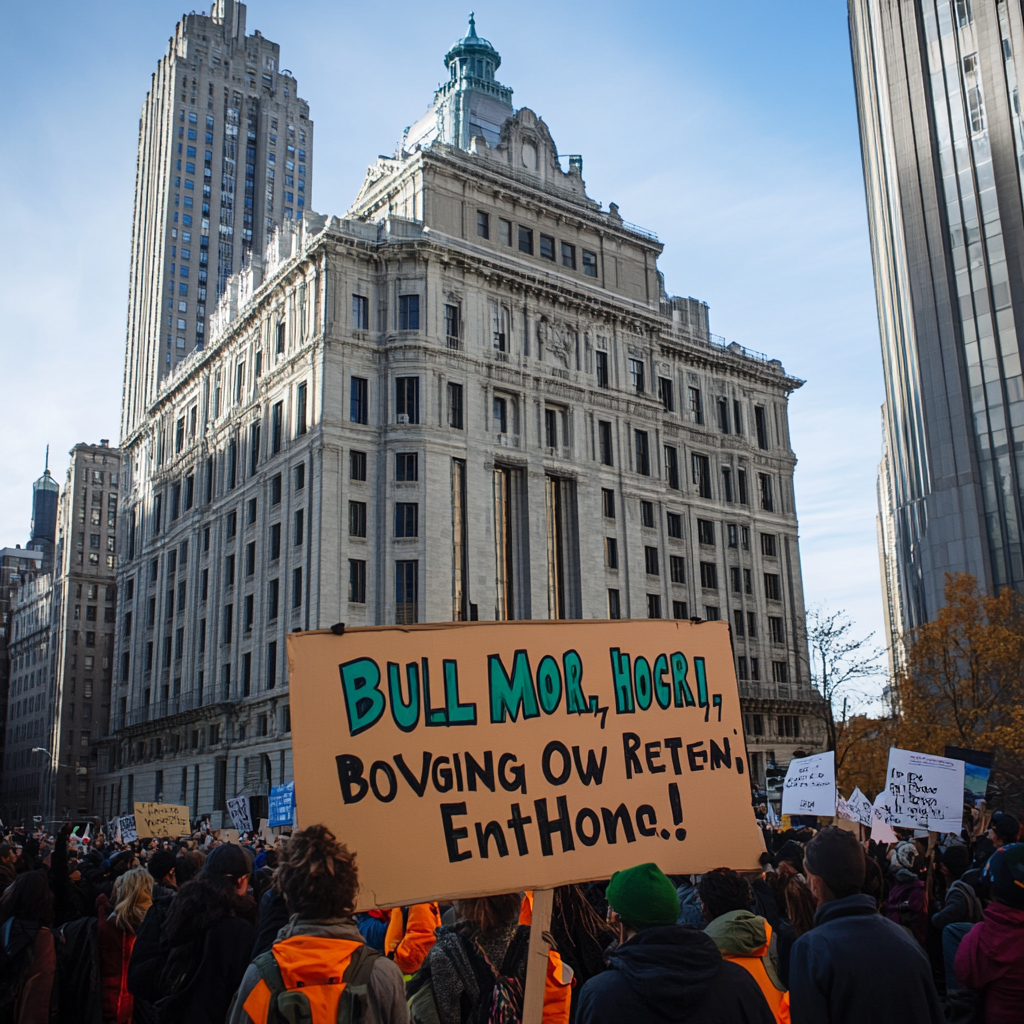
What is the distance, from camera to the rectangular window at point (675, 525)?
6266 cm

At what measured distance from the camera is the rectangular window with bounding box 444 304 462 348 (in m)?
54.5

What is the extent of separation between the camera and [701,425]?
66.1 m

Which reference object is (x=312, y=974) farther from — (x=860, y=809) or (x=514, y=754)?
(x=860, y=809)

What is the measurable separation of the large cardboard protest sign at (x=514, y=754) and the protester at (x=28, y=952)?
3.14 metres

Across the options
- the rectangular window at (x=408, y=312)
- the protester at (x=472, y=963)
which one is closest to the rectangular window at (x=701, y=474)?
the rectangular window at (x=408, y=312)

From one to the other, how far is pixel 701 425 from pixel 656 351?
5691 millimetres

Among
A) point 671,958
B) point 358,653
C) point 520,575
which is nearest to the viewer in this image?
point 671,958

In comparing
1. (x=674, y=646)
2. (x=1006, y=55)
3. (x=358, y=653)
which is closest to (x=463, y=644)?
(x=358, y=653)

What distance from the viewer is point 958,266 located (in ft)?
226

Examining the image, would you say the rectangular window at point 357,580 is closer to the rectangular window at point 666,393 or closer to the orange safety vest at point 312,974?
the rectangular window at point 666,393

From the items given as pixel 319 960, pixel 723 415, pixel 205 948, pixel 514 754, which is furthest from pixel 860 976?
pixel 723 415

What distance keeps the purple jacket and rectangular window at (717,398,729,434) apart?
207 feet

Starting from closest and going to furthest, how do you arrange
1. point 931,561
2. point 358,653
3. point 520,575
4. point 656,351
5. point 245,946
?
1. point 358,653
2. point 245,946
3. point 520,575
4. point 656,351
5. point 931,561

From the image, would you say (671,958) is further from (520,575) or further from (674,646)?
(520,575)
